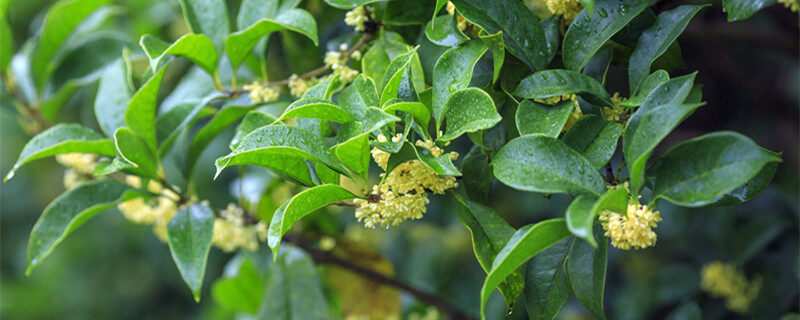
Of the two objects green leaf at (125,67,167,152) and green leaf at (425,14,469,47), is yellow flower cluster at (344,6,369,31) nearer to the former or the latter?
green leaf at (425,14,469,47)

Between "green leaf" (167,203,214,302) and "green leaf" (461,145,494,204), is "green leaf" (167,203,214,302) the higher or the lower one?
the lower one

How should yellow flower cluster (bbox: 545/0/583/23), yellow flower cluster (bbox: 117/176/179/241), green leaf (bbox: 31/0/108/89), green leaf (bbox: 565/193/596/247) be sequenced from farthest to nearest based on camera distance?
green leaf (bbox: 31/0/108/89), yellow flower cluster (bbox: 117/176/179/241), yellow flower cluster (bbox: 545/0/583/23), green leaf (bbox: 565/193/596/247)

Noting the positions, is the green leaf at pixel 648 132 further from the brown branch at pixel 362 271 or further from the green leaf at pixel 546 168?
the brown branch at pixel 362 271

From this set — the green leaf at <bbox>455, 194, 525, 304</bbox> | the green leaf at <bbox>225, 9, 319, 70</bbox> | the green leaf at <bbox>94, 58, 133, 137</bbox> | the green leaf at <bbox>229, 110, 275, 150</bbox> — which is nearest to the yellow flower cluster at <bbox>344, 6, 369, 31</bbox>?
the green leaf at <bbox>225, 9, 319, 70</bbox>

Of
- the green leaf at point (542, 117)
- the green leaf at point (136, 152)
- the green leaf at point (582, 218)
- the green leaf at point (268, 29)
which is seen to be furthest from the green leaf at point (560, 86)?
the green leaf at point (136, 152)

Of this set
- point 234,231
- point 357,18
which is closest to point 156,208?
point 234,231

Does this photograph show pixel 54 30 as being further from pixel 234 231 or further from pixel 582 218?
pixel 582 218
